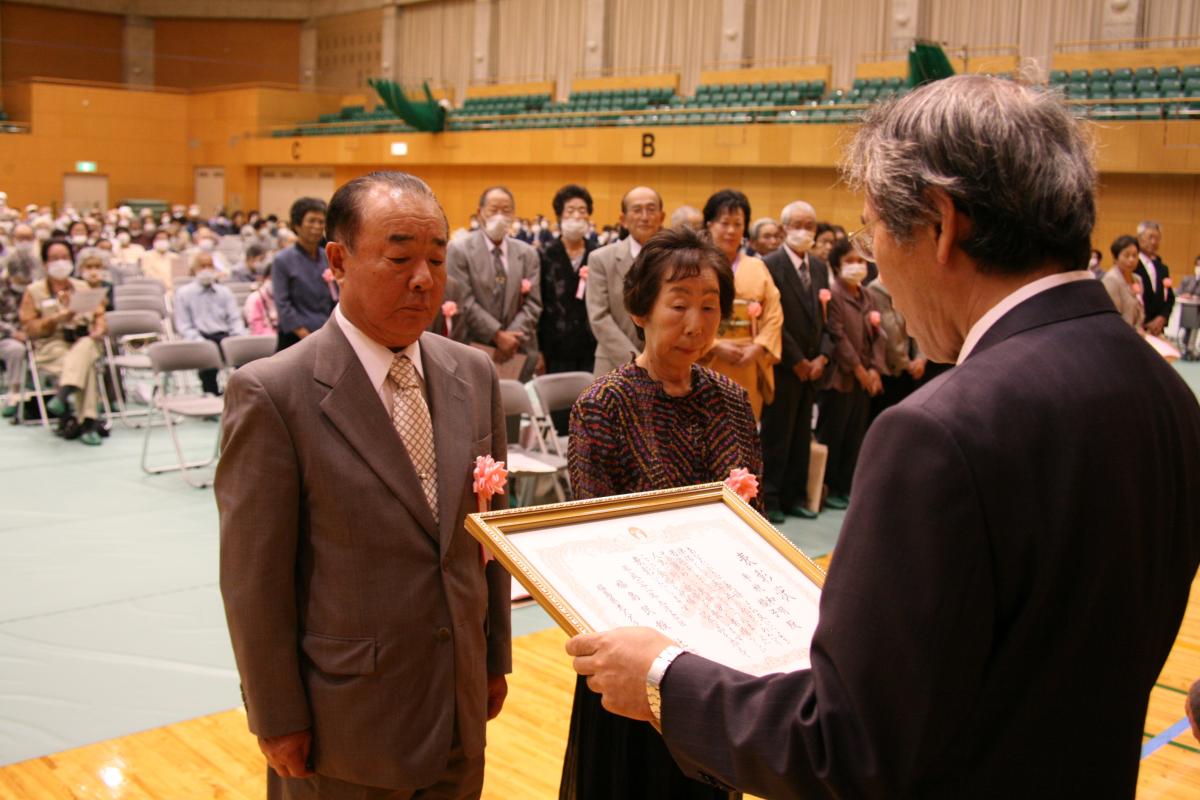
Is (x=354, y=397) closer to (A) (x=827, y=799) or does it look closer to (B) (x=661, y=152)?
(A) (x=827, y=799)

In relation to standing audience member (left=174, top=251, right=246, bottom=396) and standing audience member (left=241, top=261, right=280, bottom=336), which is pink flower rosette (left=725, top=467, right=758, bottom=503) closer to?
standing audience member (left=241, top=261, right=280, bottom=336)

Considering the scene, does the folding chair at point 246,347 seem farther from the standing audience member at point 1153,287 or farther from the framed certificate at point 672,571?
the standing audience member at point 1153,287

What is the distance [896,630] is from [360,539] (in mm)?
1075

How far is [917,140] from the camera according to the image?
3.86 feet

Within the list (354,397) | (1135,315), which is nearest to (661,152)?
(1135,315)

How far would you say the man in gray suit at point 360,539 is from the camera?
1832 millimetres

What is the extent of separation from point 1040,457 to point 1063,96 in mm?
475

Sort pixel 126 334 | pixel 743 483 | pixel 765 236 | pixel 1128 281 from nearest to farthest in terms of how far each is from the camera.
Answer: pixel 743 483 → pixel 765 236 → pixel 126 334 → pixel 1128 281

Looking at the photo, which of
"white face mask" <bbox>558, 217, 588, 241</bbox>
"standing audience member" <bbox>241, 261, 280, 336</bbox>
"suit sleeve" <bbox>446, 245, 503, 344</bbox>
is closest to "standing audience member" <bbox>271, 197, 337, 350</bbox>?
"suit sleeve" <bbox>446, 245, 503, 344</bbox>

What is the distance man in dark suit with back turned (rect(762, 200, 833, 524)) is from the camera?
657 cm

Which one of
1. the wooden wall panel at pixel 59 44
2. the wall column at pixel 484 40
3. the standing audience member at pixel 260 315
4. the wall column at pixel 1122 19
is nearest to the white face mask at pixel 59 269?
Answer: the standing audience member at pixel 260 315

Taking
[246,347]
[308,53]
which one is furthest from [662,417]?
[308,53]

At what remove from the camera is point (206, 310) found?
9672 mm

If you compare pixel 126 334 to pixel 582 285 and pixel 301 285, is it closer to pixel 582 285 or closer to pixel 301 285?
pixel 301 285
